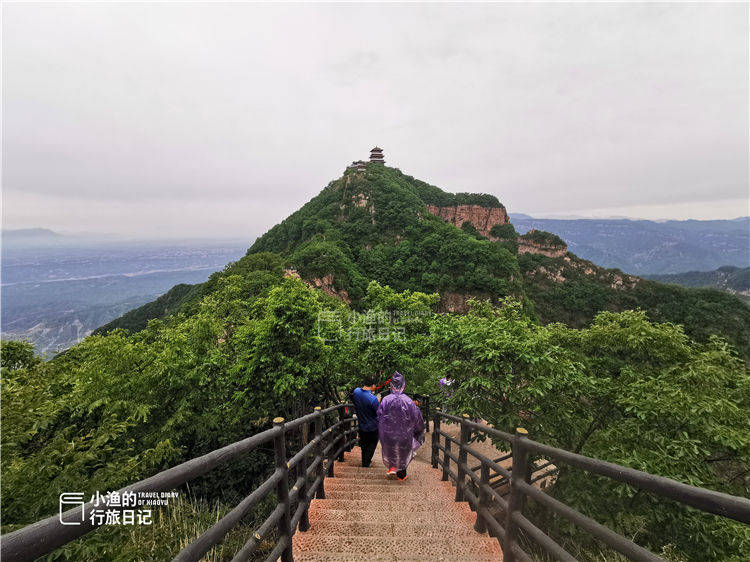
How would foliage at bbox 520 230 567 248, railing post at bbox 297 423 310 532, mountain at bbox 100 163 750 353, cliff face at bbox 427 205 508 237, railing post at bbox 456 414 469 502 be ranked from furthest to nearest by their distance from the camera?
1. cliff face at bbox 427 205 508 237
2. foliage at bbox 520 230 567 248
3. mountain at bbox 100 163 750 353
4. railing post at bbox 456 414 469 502
5. railing post at bbox 297 423 310 532

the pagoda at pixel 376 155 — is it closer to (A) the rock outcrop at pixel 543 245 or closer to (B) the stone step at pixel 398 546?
(A) the rock outcrop at pixel 543 245

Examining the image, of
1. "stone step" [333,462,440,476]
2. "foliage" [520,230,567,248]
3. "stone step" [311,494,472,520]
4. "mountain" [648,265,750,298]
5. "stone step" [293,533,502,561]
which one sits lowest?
"mountain" [648,265,750,298]

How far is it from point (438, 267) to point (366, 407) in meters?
37.8

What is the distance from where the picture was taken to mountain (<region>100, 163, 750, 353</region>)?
3428 centimetres

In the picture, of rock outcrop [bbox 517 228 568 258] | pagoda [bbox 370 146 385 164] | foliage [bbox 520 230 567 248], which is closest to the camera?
rock outcrop [bbox 517 228 568 258]

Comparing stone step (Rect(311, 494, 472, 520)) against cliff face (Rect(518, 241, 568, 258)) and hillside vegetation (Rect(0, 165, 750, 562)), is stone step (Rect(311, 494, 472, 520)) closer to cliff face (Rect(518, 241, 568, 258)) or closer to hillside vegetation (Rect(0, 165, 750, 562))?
hillside vegetation (Rect(0, 165, 750, 562))

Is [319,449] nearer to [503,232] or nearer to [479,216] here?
[503,232]

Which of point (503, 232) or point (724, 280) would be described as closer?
point (503, 232)

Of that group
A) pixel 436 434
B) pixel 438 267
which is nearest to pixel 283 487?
pixel 436 434

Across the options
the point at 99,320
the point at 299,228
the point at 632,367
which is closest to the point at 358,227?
the point at 299,228

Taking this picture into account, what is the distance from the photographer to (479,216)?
7481cm

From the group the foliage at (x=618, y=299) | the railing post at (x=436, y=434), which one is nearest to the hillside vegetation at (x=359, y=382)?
the railing post at (x=436, y=434)

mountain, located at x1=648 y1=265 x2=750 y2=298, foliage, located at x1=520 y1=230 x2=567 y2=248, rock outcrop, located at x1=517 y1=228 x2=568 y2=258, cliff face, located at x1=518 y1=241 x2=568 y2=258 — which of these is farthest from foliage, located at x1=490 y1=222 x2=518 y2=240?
mountain, located at x1=648 y1=265 x2=750 y2=298

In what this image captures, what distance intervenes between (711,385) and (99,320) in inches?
8110
